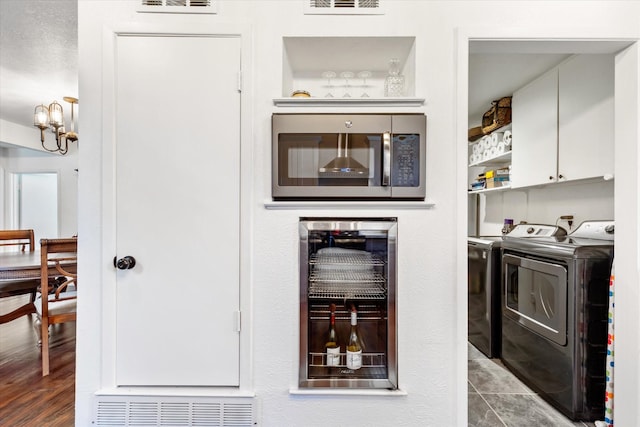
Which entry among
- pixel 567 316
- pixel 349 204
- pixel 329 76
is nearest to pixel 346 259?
pixel 349 204

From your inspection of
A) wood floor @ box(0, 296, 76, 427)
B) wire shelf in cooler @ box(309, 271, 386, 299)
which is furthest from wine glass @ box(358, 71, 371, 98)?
wood floor @ box(0, 296, 76, 427)

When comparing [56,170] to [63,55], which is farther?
[56,170]

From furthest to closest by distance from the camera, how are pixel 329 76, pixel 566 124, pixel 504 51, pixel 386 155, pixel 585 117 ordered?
pixel 566 124 → pixel 585 117 → pixel 329 76 → pixel 504 51 → pixel 386 155

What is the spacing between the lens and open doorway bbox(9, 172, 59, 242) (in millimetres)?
4977

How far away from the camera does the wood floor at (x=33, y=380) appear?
5.41ft

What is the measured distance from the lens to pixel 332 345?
1452mm

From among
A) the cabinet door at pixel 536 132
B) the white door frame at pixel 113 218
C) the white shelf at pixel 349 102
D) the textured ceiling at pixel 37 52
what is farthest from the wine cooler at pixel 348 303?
the textured ceiling at pixel 37 52

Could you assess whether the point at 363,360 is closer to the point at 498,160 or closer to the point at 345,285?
the point at 345,285

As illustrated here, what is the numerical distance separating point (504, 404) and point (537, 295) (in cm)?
70

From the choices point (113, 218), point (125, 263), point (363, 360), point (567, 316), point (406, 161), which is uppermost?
point (406, 161)

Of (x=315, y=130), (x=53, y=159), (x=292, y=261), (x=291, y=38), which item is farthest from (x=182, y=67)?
(x=53, y=159)

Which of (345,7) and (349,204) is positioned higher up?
(345,7)

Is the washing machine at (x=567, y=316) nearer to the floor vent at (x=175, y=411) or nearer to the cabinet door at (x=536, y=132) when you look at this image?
the cabinet door at (x=536, y=132)

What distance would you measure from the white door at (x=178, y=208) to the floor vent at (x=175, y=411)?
77mm
